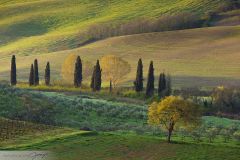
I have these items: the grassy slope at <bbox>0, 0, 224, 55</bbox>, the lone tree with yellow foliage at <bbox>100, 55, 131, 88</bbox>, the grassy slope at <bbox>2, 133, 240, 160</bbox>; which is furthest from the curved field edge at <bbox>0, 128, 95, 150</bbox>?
the grassy slope at <bbox>0, 0, 224, 55</bbox>

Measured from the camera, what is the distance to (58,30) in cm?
17650

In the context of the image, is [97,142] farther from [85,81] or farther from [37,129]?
[85,81]

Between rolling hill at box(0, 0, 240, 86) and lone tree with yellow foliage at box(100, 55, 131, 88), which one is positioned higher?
rolling hill at box(0, 0, 240, 86)

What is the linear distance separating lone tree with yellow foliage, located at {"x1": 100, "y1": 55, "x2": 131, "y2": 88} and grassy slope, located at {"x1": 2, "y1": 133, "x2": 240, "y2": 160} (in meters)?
55.7

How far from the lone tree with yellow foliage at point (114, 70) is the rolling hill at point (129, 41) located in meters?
2.82

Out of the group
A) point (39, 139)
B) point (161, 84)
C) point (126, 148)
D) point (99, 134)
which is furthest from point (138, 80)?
point (126, 148)

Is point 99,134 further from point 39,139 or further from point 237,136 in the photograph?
point 237,136

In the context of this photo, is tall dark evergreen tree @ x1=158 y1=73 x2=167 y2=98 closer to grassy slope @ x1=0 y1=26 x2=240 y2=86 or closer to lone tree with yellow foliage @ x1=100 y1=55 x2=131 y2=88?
grassy slope @ x1=0 y1=26 x2=240 y2=86

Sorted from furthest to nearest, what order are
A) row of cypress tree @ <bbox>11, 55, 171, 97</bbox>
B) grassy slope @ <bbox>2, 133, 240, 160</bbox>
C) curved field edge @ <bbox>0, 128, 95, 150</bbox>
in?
row of cypress tree @ <bbox>11, 55, 171, 97</bbox> → curved field edge @ <bbox>0, 128, 95, 150</bbox> → grassy slope @ <bbox>2, 133, 240, 160</bbox>

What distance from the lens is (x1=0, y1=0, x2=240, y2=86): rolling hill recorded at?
124625mm

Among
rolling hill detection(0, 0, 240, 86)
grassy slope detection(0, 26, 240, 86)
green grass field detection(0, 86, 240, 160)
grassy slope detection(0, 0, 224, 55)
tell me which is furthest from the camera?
grassy slope detection(0, 0, 224, 55)

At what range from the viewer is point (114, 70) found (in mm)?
109125

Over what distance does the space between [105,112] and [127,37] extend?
86132 millimetres

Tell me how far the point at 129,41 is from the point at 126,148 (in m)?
99.6
